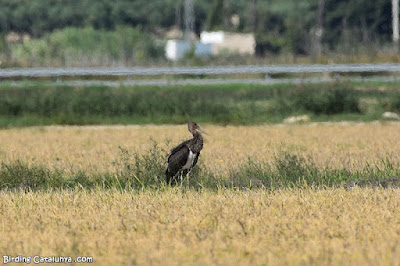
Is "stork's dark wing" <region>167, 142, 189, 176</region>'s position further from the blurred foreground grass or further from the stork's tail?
the blurred foreground grass

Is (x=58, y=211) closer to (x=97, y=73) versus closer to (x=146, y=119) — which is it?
(x=146, y=119)

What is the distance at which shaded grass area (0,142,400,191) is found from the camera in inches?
481

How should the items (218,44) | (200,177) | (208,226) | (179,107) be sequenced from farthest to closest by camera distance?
(218,44), (179,107), (200,177), (208,226)

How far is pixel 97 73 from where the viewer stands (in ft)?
111

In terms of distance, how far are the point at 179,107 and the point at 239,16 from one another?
173 ft

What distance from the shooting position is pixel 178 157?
11.5 metres

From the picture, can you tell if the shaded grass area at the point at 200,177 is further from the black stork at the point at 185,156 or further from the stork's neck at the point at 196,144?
the stork's neck at the point at 196,144

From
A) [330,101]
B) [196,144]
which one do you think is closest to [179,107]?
[330,101]

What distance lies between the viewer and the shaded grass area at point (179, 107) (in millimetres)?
25219

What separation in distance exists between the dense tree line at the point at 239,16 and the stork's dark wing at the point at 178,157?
180 ft

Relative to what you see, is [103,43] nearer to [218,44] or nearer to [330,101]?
[218,44]

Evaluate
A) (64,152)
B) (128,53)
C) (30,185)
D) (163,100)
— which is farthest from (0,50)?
(30,185)

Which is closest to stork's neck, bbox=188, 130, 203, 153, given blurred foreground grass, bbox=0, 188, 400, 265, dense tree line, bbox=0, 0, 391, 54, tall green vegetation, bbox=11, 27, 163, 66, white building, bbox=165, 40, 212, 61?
blurred foreground grass, bbox=0, 188, 400, 265

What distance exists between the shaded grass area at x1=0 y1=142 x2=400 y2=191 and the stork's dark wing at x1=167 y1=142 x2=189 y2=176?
388mm
